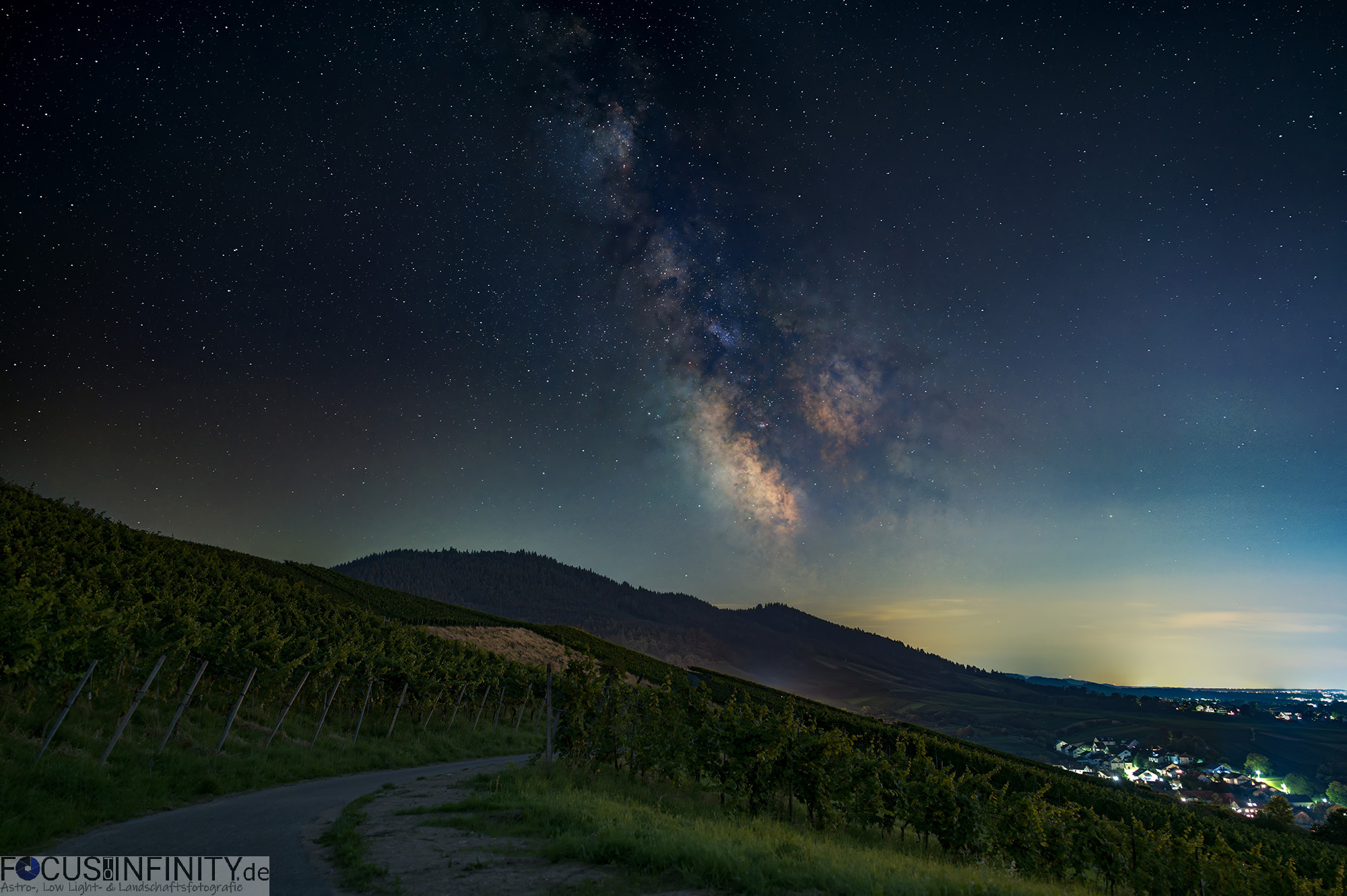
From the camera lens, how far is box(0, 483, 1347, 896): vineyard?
1648cm

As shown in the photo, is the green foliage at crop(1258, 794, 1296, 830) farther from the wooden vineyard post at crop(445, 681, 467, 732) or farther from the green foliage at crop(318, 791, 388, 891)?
the green foliage at crop(318, 791, 388, 891)

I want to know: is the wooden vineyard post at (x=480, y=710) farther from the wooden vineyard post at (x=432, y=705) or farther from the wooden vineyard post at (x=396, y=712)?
the wooden vineyard post at (x=396, y=712)

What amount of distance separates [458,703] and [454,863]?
3633 cm

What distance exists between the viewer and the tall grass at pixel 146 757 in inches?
497

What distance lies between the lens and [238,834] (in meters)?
12.5

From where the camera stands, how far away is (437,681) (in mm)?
37719

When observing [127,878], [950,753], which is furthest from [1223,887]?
[950,753]

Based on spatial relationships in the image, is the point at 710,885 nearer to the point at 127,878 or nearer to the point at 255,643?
the point at 127,878

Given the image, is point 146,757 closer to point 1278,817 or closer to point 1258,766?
point 1278,817

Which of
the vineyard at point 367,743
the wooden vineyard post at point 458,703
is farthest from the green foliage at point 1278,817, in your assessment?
the wooden vineyard post at point 458,703

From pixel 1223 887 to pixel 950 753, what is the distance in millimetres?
34891

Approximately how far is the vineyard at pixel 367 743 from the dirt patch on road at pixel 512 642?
30.6m

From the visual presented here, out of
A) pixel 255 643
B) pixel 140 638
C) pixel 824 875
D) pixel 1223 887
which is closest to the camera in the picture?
pixel 824 875

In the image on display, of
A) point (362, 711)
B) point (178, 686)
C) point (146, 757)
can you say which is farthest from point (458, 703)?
point (146, 757)
